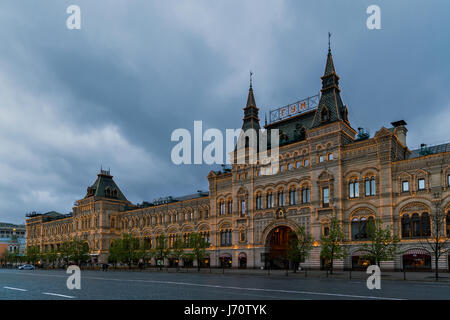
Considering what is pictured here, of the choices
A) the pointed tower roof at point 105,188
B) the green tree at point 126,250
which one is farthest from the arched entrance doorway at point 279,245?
the pointed tower roof at point 105,188

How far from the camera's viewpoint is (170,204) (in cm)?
8481

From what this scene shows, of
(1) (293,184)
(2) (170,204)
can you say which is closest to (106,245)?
(2) (170,204)

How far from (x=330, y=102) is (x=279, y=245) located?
2467 centimetres

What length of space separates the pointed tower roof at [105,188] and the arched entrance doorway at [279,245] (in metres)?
52.1

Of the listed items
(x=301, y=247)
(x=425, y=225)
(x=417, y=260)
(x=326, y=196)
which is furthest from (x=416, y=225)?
(x=301, y=247)

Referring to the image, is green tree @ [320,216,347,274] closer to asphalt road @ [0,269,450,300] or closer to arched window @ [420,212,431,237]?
arched window @ [420,212,431,237]

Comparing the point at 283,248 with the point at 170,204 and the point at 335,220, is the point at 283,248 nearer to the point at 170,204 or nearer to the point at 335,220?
the point at 335,220

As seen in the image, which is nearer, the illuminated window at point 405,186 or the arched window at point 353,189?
the illuminated window at point 405,186

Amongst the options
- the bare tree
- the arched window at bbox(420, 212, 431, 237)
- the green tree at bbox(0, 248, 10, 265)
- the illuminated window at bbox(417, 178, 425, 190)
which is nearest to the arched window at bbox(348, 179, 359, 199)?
the illuminated window at bbox(417, 178, 425, 190)

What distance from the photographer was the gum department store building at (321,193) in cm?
4784

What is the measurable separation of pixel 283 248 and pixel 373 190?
67.3ft

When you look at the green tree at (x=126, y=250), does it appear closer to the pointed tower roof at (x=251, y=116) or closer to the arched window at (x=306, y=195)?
the pointed tower roof at (x=251, y=116)

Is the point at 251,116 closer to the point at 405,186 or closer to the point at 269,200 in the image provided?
the point at 269,200

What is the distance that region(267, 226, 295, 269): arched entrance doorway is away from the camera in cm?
6384
